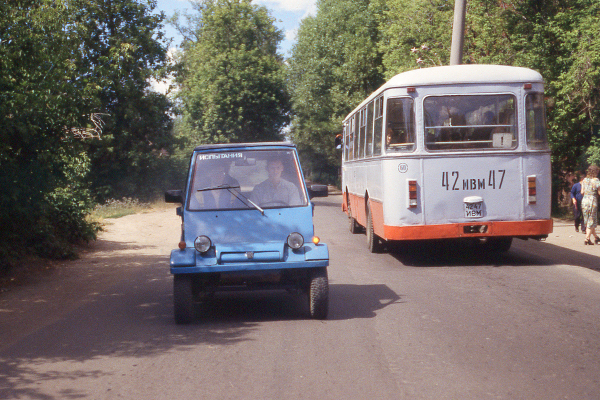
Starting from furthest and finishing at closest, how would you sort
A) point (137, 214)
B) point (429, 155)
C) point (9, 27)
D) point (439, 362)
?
point (137, 214), point (429, 155), point (9, 27), point (439, 362)

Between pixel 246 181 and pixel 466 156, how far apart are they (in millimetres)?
5032

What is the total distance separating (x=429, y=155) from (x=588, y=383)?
6.95 meters

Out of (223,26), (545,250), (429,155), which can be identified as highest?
(223,26)

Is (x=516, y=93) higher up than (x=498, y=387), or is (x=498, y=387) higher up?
(x=516, y=93)

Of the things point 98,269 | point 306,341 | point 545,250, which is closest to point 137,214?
point 98,269

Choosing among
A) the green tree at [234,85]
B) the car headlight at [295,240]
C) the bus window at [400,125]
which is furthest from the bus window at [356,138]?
the green tree at [234,85]

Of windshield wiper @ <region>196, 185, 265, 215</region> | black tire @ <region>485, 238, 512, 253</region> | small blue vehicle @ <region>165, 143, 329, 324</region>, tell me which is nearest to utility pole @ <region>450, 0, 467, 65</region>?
black tire @ <region>485, 238, 512, 253</region>

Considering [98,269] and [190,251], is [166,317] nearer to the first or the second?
[190,251]

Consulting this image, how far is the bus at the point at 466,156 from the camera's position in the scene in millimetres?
11688

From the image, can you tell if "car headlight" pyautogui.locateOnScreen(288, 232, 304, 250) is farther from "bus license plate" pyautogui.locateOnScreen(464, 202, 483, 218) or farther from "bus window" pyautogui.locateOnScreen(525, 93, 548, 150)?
"bus window" pyautogui.locateOnScreen(525, 93, 548, 150)

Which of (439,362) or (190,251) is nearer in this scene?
(439,362)

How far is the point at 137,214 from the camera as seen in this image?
93.4 ft

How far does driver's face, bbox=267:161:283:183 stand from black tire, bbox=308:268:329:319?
129 centimetres

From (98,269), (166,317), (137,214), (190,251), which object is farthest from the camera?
(137,214)
